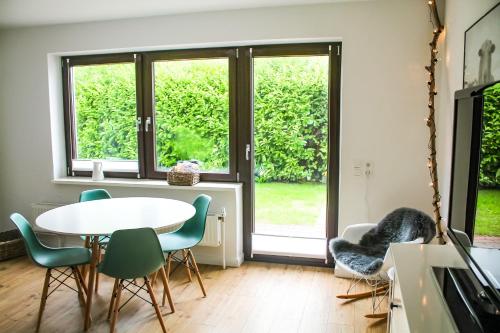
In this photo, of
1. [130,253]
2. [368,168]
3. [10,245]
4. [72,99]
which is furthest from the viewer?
[72,99]

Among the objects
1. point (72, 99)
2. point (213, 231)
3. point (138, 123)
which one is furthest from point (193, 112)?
point (72, 99)

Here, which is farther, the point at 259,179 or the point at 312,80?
the point at 259,179

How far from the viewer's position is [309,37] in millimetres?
3467

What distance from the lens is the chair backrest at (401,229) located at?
2.77m

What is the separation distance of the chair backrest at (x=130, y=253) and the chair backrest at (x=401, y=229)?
171 centimetres

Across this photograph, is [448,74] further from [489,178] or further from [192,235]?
[192,235]

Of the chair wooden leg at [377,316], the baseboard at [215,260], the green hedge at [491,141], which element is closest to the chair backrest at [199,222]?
the baseboard at [215,260]

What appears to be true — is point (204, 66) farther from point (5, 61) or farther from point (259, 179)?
point (5, 61)

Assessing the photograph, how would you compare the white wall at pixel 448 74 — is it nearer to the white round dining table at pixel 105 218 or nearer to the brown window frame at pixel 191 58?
the brown window frame at pixel 191 58

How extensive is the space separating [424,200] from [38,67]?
13.9ft

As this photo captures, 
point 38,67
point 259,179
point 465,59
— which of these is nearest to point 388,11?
point 465,59

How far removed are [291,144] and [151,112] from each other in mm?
1538

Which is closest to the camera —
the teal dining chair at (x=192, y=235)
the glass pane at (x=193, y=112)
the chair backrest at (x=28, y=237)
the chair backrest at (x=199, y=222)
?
the chair backrest at (x=28, y=237)

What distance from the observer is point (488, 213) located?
1.34 metres
